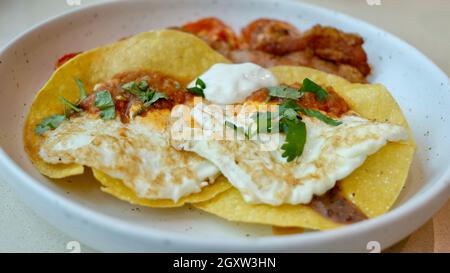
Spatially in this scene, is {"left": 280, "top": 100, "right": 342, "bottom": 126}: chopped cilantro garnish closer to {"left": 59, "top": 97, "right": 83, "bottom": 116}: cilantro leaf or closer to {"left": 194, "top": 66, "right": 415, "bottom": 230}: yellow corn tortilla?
{"left": 194, "top": 66, "right": 415, "bottom": 230}: yellow corn tortilla

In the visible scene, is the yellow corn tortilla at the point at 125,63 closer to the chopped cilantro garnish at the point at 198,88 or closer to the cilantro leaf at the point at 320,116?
the chopped cilantro garnish at the point at 198,88

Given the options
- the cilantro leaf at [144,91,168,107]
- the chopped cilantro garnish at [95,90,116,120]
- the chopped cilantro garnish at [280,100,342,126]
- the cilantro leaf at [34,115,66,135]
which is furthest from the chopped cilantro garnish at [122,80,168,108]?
the chopped cilantro garnish at [280,100,342,126]

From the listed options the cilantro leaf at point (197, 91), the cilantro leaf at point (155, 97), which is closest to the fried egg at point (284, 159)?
the cilantro leaf at point (155, 97)

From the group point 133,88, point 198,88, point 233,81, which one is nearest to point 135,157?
point 133,88

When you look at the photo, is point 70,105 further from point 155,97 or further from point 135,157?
point 135,157

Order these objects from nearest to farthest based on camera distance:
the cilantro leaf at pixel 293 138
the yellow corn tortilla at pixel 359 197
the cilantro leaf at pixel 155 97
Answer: the yellow corn tortilla at pixel 359 197
the cilantro leaf at pixel 293 138
the cilantro leaf at pixel 155 97

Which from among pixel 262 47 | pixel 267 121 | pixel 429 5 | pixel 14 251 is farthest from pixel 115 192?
pixel 429 5

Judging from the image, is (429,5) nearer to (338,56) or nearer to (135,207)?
(338,56)
